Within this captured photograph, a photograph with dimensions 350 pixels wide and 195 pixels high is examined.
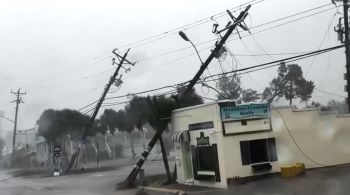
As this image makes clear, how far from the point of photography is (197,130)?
21688 millimetres

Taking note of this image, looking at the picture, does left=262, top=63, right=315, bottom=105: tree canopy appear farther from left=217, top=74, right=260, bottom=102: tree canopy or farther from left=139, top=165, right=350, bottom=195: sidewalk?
left=139, top=165, right=350, bottom=195: sidewalk

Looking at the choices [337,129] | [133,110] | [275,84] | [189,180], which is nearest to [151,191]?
[189,180]

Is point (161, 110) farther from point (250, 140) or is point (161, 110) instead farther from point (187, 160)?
point (250, 140)

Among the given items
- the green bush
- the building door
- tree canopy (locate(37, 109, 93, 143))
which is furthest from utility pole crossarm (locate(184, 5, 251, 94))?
the green bush

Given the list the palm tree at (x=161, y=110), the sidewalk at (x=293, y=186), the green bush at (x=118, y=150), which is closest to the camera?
the sidewalk at (x=293, y=186)

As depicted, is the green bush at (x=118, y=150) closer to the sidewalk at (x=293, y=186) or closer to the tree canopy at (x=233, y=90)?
the tree canopy at (x=233, y=90)

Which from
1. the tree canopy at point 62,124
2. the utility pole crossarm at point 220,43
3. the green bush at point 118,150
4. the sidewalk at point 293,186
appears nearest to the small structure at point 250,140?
the sidewalk at point 293,186

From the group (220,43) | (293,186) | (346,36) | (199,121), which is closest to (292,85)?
(346,36)

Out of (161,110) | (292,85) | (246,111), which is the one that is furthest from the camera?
(292,85)

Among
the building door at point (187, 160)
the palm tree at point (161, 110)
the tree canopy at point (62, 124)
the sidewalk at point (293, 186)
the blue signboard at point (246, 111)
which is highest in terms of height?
the tree canopy at point (62, 124)

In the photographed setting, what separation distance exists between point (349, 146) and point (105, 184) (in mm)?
12347

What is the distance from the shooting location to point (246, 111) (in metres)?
20.6

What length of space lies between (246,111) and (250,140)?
3.73 feet

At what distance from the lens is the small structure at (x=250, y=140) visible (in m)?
20.2
